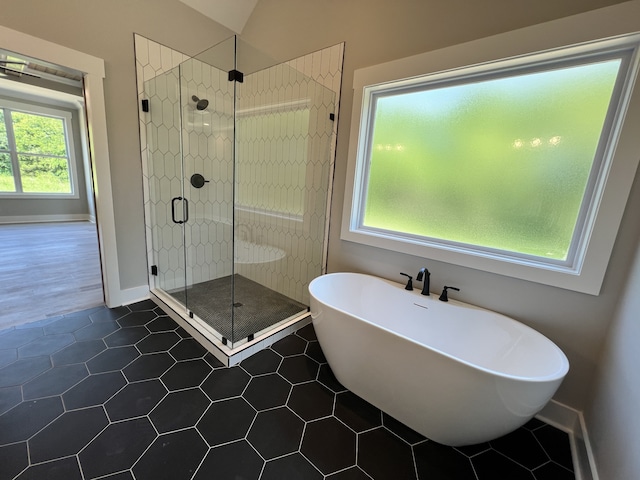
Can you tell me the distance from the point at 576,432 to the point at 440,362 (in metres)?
1.07

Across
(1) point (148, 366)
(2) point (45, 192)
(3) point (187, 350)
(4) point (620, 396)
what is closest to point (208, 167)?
(3) point (187, 350)

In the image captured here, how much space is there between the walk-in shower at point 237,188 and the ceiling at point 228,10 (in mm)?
609

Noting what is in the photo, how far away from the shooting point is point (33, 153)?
222 inches

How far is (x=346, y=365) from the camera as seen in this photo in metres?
1.56

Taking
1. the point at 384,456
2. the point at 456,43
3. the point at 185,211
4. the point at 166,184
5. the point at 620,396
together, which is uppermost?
the point at 456,43

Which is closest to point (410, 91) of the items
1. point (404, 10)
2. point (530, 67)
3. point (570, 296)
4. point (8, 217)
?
point (404, 10)

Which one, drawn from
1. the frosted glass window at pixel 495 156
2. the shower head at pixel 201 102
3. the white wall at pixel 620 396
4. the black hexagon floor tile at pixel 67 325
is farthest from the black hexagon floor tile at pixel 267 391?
the shower head at pixel 201 102

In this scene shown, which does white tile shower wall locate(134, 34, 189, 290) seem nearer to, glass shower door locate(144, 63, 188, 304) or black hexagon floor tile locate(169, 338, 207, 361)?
glass shower door locate(144, 63, 188, 304)

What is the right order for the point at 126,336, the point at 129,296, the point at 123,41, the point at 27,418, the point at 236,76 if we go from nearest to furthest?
the point at 27,418 → the point at 236,76 → the point at 126,336 → the point at 123,41 → the point at 129,296

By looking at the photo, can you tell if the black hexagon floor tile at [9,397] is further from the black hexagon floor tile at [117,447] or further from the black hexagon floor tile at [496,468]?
the black hexagon floor tile at [496,468]

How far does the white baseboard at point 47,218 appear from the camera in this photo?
5527 mm

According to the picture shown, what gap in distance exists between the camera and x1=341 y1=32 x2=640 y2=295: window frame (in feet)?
4.13

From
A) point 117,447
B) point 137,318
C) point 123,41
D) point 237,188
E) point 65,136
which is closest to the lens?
point 117,447

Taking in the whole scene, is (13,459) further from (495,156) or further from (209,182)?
(495,156)
